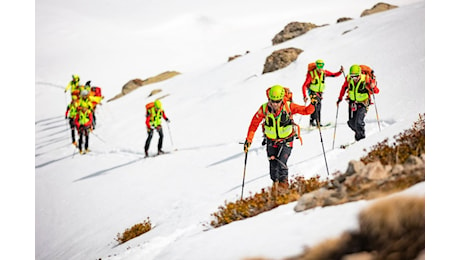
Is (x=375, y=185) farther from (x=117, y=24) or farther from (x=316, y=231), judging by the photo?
(x=117, y=24)

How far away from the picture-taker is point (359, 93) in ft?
24.9

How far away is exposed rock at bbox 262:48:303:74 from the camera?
14.2 meters

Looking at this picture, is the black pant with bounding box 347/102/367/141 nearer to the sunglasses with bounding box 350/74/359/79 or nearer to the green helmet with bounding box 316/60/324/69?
the sunglasses with bounding box 350/74/359/79

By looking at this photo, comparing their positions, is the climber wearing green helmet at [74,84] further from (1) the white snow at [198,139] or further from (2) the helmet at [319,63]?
(2) the helmet at [319,63]

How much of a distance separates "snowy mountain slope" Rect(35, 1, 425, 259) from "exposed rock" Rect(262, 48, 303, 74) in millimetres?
411

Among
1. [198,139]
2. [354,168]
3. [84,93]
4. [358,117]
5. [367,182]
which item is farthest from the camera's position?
[84,93]

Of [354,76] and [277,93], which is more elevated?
[354,76]

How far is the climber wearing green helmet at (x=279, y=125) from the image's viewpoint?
5465mm

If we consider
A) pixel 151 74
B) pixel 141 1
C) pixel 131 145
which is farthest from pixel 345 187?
pixel 151 74

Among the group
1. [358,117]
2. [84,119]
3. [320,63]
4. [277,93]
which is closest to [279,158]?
[277,93]

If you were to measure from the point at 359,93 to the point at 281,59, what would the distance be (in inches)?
275

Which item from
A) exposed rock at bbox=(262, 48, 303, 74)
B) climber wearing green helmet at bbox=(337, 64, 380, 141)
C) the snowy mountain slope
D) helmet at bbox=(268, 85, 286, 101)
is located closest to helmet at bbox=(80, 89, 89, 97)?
the snowy mountain slope

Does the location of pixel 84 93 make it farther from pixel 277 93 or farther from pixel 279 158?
pixel 277 93

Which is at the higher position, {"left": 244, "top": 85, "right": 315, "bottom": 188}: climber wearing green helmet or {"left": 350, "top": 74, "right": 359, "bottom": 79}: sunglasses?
{"left": 350, "top": 74, "right": 359, "bottom": 79}: sunglasses
